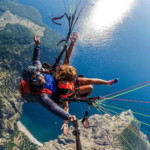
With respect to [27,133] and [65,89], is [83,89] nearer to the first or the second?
[65,89]

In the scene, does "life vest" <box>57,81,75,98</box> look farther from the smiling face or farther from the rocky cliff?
the rocky cliff

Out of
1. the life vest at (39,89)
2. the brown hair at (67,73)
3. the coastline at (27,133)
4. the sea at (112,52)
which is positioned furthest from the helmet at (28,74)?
the sea at (112,52)

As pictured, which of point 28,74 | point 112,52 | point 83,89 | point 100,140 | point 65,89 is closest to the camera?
point 28,74

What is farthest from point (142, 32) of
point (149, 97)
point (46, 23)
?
point (46, 23)

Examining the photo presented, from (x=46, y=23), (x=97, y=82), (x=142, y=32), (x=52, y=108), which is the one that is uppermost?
(x=46, y=23)

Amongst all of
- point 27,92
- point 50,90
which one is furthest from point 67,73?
point 27,92

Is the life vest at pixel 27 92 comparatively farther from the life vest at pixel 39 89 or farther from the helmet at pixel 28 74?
the helmet at pixel 28 74

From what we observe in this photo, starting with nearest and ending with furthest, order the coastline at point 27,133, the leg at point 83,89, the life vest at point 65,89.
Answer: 1. the life vest at point 65,89
2. the leg at point 83,89
3. the coastline at point 27,133

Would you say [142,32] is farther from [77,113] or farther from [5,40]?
[5,40]
